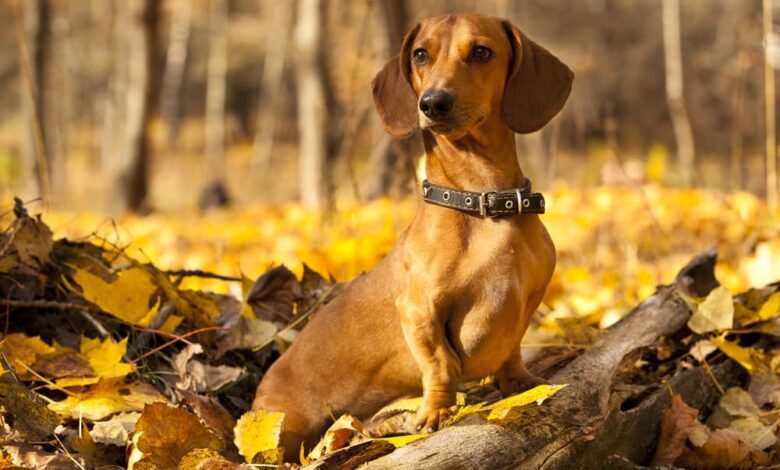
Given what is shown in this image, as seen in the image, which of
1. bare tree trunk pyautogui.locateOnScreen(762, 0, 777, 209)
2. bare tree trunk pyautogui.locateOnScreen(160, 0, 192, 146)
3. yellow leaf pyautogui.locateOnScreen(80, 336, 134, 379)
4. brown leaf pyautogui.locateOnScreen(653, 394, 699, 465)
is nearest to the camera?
brown leaf pyautogui.locateOnScreen(653, 394, 699, 465)

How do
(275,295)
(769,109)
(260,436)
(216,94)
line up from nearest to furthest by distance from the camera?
(260,436) → (275,295) → (769,109) → (216,94)

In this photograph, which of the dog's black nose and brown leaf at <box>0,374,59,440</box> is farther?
brown leaf at <box>0,374,59,440</box>

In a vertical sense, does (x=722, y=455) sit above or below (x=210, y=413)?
below

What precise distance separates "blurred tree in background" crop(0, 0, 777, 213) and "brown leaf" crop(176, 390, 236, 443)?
5.26ft

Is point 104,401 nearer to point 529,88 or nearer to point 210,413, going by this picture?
point 210,413

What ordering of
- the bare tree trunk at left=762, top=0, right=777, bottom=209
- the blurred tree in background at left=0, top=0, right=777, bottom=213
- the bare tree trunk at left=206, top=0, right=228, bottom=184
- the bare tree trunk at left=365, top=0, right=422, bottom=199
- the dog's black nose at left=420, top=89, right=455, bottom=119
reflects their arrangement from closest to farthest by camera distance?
the dog's black nose at left=420, top=89, right=455, bottom=119 < the bare tree trunk at left=762, top=0, right=777, bottom=209 < the bare tree trunk at left=365, top=0, right=422, bottom=199 < the blurred tree in background at left=0, top=0, right=777, bottom=213 < the bare tree trunk at left=206, top=0, right=228, bottom=184

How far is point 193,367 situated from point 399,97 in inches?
40.0

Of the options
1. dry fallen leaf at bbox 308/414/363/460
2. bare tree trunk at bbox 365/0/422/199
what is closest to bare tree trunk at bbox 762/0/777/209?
bare tree trunk at bbox 365/0/422/199

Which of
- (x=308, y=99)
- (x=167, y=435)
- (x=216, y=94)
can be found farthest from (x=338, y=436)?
(x=216, y=94)

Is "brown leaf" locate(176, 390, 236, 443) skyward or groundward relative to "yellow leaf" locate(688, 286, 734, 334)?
groundward

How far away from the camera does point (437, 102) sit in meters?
2.10

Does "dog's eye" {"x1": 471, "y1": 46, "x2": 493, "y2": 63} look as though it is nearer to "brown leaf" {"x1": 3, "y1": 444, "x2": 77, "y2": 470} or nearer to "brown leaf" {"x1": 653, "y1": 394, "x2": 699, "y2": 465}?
"brown leaf" {"x1": 653, "y1": 394, "x2": 699, "y2": 465}

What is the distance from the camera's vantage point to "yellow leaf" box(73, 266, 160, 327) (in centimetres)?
279

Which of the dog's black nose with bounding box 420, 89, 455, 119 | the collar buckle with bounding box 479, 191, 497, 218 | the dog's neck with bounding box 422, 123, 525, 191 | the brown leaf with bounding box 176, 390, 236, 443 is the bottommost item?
the brown leaf with bounding box 176, 390, 236, 443
